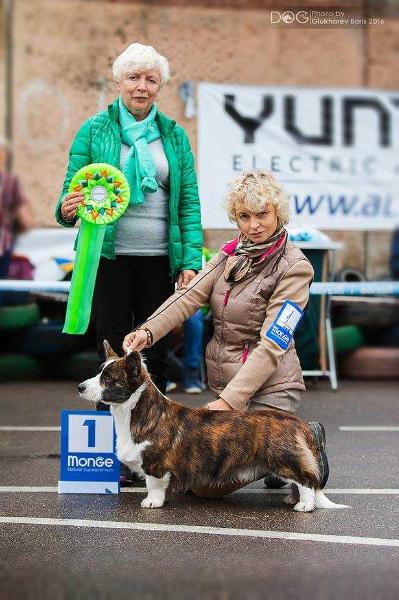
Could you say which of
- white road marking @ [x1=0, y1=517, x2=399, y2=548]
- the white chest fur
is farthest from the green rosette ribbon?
white road marking @ [x1=0, y1=517, x2=399, y2=548]

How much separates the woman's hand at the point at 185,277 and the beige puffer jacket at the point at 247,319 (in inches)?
2.6

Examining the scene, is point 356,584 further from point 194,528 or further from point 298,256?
point 298,256

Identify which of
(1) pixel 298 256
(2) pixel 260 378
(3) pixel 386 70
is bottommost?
(2) pixel 260 378

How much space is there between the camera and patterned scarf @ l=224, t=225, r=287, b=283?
5.14 m

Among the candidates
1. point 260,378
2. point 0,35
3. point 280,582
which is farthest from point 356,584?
point 0,35

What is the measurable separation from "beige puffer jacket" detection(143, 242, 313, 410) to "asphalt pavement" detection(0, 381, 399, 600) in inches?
21.2

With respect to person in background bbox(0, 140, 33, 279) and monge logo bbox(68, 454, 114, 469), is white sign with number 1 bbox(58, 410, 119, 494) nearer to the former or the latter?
monge logo bbox(68, 454, 114, 469)

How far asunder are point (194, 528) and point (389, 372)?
16.3 ft

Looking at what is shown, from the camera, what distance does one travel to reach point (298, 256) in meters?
5.18

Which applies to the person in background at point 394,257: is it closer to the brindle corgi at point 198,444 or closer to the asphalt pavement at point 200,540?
the asphalt pavement at point 200,540

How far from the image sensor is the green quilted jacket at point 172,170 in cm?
534

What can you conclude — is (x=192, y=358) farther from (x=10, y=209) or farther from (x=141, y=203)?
(x=141, y=203)

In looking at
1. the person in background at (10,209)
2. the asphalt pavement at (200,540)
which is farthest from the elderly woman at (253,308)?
the person in background at (10,209)

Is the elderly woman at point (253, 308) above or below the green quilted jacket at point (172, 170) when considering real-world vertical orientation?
below
